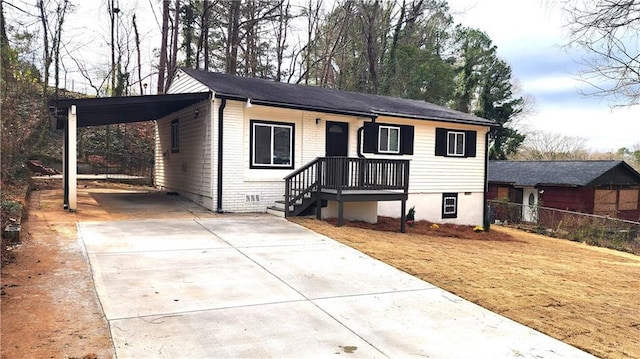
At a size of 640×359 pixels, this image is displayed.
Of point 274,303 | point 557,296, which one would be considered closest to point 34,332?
point 274,303

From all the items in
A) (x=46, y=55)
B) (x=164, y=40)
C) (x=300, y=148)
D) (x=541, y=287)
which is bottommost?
(x=541, y=287)

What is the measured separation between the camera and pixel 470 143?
54.0ft

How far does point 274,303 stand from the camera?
4676 mm

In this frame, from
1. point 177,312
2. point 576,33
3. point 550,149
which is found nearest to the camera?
point 177,312

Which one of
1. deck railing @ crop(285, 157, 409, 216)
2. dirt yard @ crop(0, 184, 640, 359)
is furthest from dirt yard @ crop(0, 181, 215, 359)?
deck railing @ crop(285, 157, 409, 216)

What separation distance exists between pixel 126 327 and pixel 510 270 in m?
5.71

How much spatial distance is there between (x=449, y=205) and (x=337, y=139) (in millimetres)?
5723

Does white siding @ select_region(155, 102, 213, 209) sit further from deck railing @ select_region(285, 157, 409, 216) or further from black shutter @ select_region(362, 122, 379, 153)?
black shutter @ select_region(362, 122, 379, 153)

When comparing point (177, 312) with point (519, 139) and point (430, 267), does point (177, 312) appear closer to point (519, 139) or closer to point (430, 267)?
point (430, 267)

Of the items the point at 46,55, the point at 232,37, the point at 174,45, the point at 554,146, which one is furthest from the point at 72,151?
the point at 554,146

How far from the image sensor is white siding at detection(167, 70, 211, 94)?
1243 centimetres

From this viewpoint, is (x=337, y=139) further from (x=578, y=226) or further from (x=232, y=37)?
(x=232, y=37)

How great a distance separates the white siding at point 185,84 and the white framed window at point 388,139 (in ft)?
19.0

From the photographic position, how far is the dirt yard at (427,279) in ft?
12.1
